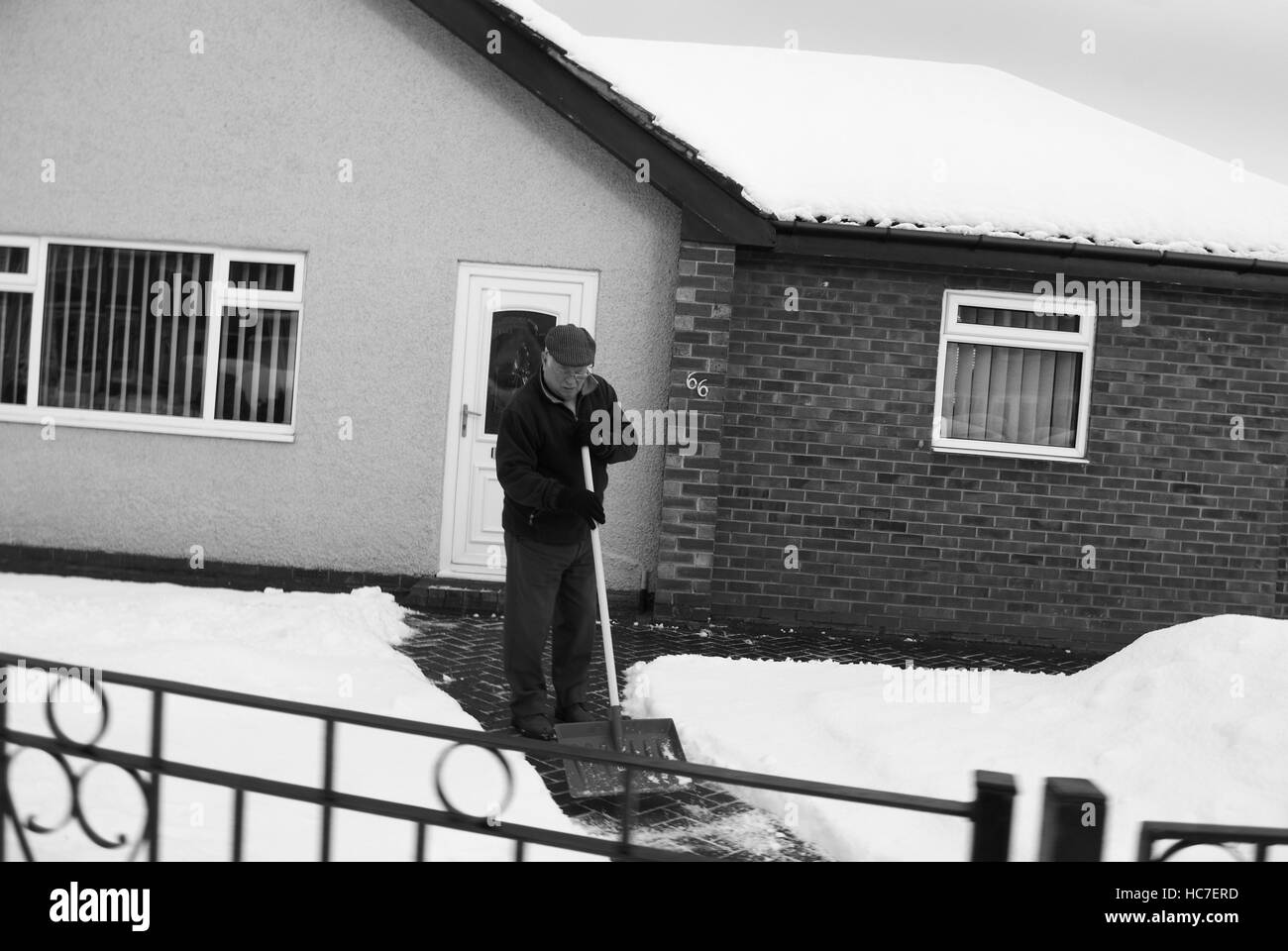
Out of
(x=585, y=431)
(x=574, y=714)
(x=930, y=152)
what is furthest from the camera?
(x=930, y=152)

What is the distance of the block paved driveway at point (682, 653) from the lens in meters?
4.18

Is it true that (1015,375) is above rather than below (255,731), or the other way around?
above

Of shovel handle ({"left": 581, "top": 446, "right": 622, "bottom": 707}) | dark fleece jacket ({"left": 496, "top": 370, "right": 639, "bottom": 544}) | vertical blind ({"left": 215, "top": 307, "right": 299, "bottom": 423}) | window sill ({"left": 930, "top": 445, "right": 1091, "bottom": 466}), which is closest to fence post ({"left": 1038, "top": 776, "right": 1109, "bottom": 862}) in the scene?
shovel handle ({"left": 581, "top": 446, "right": 622, "bottom": 707})

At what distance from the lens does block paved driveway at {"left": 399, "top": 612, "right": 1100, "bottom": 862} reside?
4176 mm

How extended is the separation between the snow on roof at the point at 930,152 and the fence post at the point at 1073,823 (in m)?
6.48

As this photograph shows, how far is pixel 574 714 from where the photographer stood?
5223mm

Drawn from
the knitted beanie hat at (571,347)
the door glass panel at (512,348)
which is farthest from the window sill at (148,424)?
the knitted beanie hat at (571,347)

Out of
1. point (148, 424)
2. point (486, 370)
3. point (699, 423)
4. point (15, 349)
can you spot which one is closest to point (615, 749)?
point (699, 423)

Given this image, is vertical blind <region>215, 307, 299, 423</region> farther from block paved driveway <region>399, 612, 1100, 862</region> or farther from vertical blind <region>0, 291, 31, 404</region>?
block paved driveway <region>399, 612, 1100, 862</region>

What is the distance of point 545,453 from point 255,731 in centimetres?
174

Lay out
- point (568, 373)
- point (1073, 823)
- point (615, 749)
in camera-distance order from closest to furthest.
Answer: point (1073, 823) < point (615, 749) < point (568, 373)

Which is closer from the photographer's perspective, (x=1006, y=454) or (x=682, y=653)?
(x=682, y=653)

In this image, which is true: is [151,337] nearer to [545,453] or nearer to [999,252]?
[545,453]
